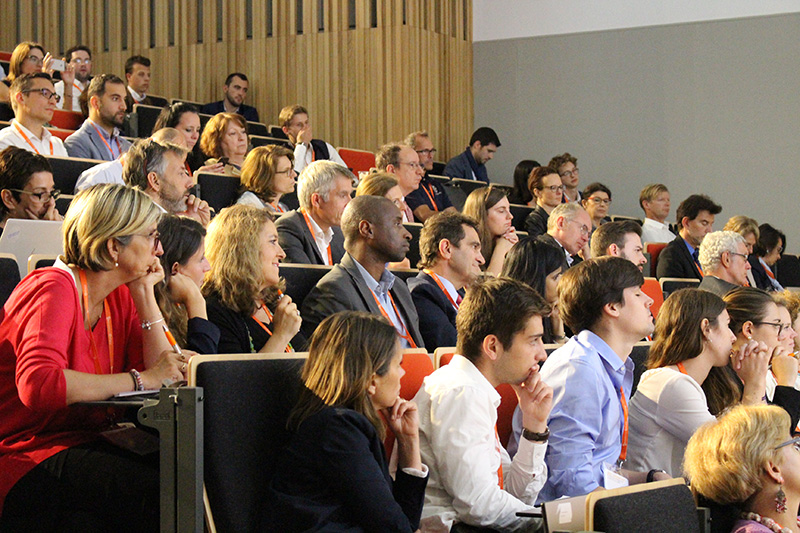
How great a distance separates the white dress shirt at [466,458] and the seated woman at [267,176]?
233 centimetres

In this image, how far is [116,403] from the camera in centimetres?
173

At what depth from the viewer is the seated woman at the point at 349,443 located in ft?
5.63

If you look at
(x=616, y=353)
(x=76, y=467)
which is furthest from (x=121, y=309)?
(x=616, y=353)

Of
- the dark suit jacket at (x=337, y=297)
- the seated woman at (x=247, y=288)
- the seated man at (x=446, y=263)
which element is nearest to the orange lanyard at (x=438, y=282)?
the seated man at (x=446, y=263)

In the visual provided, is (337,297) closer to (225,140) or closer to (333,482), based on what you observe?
(333,482)

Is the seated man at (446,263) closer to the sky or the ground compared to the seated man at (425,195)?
closer to the ground

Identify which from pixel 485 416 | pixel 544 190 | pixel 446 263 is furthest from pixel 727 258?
pixel 485 416

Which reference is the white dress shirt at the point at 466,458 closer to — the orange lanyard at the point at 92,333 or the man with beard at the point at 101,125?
the orange lanyard at the point at 92,333

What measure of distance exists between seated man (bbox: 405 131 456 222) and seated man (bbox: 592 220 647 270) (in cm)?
130

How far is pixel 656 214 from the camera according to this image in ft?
22.3

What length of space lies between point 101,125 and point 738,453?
13.2ft

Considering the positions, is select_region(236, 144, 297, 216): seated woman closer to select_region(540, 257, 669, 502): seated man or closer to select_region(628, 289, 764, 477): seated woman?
select_region(540, 257, 669, 502): seated man

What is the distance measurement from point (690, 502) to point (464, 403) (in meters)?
0.50

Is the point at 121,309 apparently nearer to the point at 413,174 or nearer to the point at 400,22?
the point at 413,174
